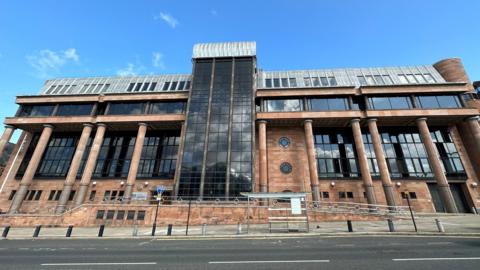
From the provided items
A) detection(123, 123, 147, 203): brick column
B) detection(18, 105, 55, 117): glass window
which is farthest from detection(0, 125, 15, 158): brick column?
detection(123, 123, 147, 203): brick column

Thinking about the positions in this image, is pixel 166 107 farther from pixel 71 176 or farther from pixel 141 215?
pixel 141 215

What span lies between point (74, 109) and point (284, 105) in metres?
36.7

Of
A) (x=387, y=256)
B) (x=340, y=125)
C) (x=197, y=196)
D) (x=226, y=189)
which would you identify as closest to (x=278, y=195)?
(x=387, y=256)

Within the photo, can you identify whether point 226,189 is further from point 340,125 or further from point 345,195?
point 340,125

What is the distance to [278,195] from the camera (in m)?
17.5

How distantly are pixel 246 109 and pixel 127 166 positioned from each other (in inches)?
897

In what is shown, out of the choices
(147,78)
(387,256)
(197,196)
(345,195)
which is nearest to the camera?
(387,256)

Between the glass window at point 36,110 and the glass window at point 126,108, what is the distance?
1139 cm

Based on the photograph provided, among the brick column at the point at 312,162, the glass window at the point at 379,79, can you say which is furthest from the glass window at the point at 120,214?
the glass window at the point at 379,79

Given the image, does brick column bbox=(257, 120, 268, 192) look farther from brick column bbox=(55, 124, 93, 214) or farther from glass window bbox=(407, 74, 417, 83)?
brick column bbox=(55, 124, 93, 214)

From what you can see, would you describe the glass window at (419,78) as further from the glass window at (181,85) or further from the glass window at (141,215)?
the glass window at (141,215)

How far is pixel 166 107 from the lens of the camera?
118 feet

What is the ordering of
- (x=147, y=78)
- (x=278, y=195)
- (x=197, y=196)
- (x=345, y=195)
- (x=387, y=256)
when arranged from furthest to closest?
1. (x=147, y=78)
2. (x=345, y=195)
3. (x=197, y=196)
4. (x=278, y=195)
5. (x=387, y=256)

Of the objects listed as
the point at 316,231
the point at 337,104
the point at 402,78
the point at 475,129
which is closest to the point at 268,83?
the point at 337,104
